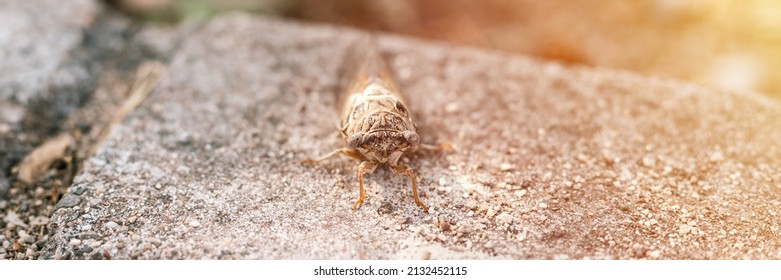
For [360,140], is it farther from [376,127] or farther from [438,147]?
[438,147]

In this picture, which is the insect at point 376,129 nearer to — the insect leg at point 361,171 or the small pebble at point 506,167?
the insect leg at point 361,171

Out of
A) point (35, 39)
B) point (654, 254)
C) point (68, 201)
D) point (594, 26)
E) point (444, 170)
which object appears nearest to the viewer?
point (654, 254)

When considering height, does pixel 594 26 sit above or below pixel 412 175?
above

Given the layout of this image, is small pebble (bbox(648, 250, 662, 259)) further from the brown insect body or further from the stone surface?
the stone surface

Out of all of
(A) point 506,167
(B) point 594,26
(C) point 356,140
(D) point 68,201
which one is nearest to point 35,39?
(D) point 68,201

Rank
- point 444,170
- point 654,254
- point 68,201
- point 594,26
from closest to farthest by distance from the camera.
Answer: point 654,254 < point 68,201 < point 444,170 < point 594,26

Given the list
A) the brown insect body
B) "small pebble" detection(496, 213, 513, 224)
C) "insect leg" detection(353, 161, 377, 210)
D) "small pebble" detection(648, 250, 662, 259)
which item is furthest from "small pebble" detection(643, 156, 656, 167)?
"insect leg" detection(353, 161, 377, 210)

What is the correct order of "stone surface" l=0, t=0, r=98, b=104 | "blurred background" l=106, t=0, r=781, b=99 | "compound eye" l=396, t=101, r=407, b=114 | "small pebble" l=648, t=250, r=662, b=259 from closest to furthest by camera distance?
"small pebble" l=648, t=250, r=662, b=259, "compound eye" l=396, t=101, r=407, b=114, "stone surface" l=0, t=0, r=98, b=104, "blurred background" l=106, t=0, r=781, b=99
